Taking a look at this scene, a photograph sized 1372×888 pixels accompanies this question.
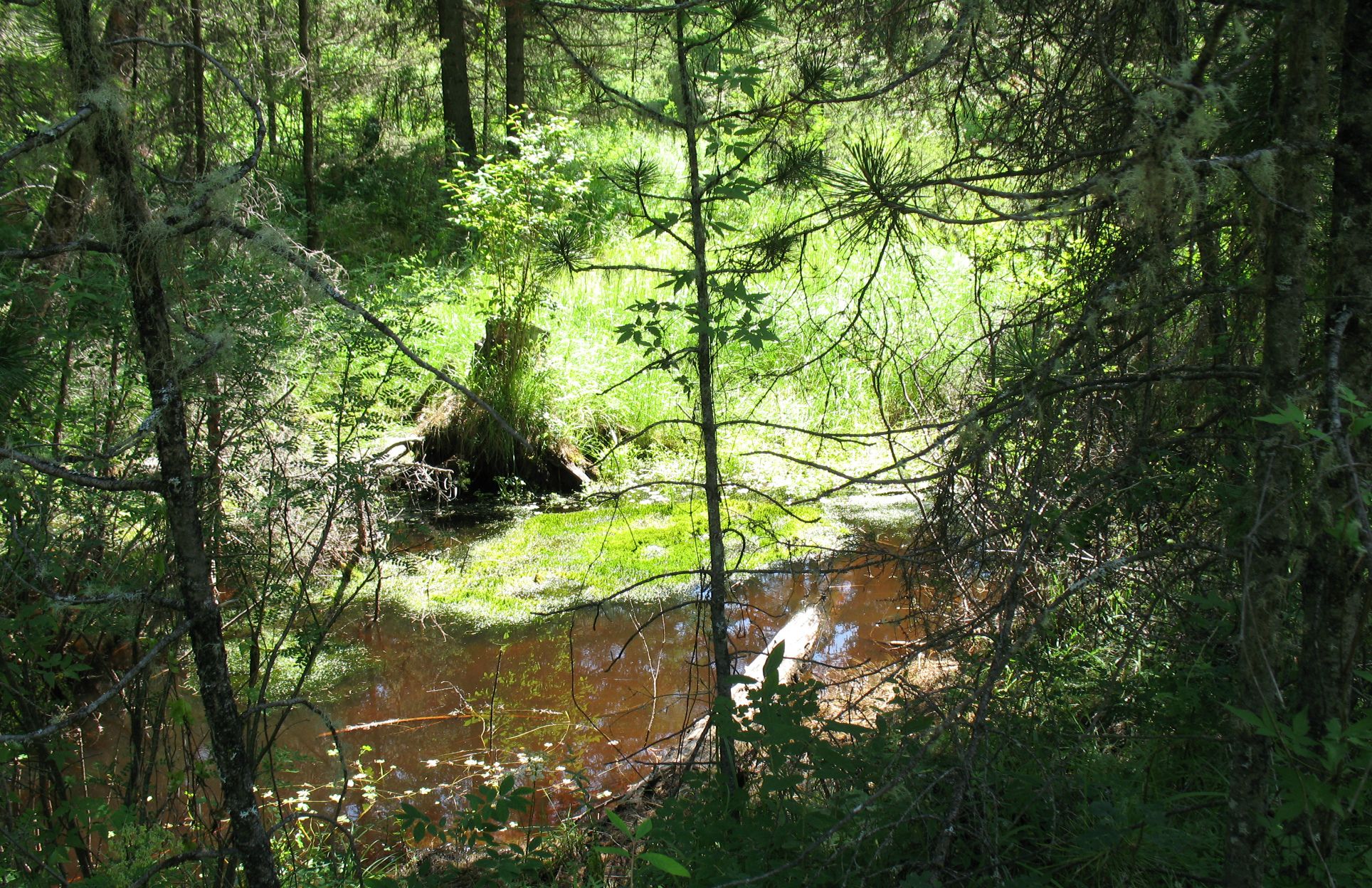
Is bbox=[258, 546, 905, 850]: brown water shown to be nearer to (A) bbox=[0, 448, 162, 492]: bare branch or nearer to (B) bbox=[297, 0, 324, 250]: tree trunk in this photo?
(A) bbox=[0, 448, 162, 492]: bare branch

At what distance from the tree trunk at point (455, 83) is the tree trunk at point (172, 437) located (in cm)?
1365

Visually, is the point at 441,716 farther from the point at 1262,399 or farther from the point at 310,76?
the point at 310,76

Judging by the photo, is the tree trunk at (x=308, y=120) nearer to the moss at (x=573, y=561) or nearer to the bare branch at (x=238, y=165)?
the moss at (x=573, y=561)

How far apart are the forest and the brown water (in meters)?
0.04

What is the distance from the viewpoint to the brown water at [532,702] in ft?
15.0

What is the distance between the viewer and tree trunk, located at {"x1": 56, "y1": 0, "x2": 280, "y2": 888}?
75.8 inches

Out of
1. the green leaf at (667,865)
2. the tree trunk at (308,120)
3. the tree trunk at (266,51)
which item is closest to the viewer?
the green leaf at (667,865)

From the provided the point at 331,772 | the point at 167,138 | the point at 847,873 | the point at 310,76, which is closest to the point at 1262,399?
the point at 847,873

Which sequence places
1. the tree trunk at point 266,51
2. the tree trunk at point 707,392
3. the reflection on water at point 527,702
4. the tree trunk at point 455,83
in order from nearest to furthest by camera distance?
the tree trunk at point 707,392 → the reflection on water at point 527,702 → the tree trunk at point 266,51 → the tree trunk at point 455,83

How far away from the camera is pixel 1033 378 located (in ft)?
7.79

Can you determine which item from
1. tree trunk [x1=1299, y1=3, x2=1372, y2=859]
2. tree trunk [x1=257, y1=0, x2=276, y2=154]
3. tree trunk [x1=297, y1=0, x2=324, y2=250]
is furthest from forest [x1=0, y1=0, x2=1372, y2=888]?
tree trunk [x1=297, y1=0, x2=324, y2=250]

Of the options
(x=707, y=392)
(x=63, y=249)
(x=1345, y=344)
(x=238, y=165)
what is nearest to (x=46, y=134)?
(x=63, y=249)

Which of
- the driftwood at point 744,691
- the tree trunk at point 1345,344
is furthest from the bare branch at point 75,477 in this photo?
the tree trunk at point 1345,344

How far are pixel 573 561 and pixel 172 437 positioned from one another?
5.15m
